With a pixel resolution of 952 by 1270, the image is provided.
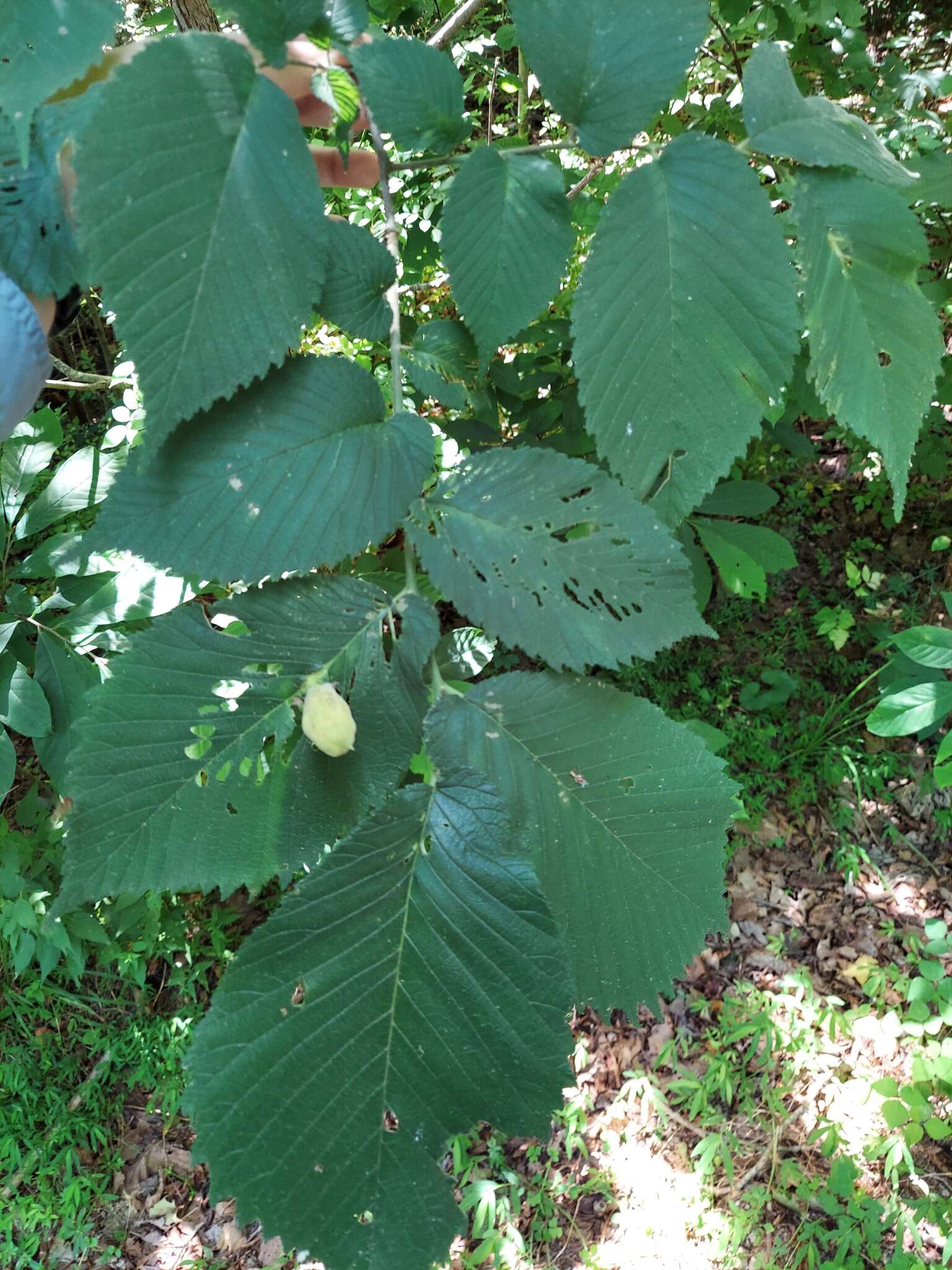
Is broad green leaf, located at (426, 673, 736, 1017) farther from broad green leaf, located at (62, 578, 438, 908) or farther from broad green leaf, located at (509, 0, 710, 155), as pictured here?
broad green leaf, located at (509, 0, 710, 155)

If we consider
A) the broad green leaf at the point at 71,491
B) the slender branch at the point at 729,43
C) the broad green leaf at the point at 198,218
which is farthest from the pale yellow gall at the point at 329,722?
the slender branch at the point at 729,43

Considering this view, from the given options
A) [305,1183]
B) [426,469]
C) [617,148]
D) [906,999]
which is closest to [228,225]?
[426,469]

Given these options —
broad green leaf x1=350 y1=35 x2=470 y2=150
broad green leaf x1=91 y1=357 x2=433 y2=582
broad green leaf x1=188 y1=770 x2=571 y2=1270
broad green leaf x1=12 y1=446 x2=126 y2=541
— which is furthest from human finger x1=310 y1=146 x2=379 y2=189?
broad green leaf x1=12 y1=446 x2=126 y2=541

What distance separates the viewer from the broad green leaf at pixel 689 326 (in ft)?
2.56

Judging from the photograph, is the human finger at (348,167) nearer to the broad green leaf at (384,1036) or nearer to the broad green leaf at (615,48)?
the broad green leaf at (615,48)

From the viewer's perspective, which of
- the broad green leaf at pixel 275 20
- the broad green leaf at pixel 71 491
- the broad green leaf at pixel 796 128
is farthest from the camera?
the broad green leaf at pixel 71 491

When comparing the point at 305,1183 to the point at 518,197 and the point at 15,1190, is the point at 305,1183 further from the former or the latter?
the point at 15,1190

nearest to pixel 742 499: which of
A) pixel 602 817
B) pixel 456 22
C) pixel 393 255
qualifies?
pixel 456 22

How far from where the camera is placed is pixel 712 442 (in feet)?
2.58

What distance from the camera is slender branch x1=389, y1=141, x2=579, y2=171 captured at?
2.83 ft

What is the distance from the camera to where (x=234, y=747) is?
776 millimetres

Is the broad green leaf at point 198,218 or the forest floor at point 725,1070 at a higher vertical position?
the broad green leaf at point 198,218

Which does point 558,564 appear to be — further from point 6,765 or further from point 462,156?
point 6,765

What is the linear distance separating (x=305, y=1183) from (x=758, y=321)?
82 cm
